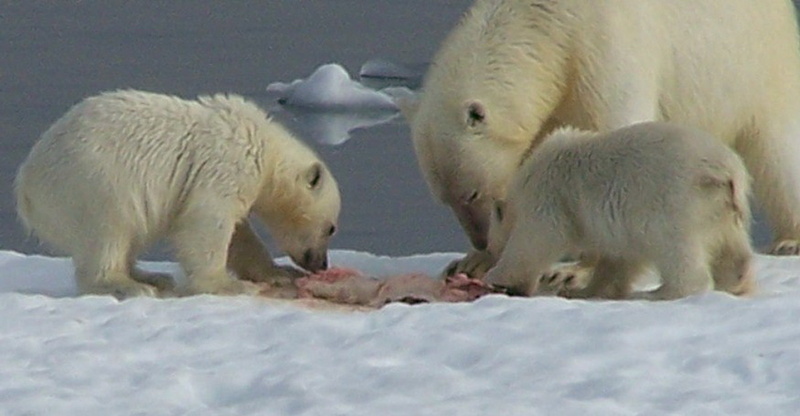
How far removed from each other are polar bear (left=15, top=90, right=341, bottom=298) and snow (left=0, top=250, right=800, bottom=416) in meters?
0.24

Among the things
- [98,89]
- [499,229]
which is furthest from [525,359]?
[98,89]

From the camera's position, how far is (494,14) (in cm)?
743

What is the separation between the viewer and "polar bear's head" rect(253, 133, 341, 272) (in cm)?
707

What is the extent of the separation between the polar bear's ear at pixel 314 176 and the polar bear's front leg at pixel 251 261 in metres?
0.30

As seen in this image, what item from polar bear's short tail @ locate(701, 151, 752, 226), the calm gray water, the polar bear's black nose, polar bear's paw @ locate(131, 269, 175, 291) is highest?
polar bear's short tail @ locate(701, 151, 752, 226)

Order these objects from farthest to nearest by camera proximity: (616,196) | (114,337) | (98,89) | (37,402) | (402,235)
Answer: (98,89), (402,235), (616,196), (114,337), (37,402)

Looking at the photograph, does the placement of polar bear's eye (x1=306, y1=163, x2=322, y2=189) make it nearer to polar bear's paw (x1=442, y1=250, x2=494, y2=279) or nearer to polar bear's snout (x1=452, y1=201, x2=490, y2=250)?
polar bear's snout (x1=452, y1=201, x2=490, y2=250)

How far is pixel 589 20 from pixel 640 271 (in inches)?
44.2

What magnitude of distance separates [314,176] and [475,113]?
0.66 m

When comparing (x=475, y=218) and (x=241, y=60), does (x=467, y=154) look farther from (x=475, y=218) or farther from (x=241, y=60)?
(x=241, y=60)

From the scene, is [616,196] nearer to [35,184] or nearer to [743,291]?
[743,291]

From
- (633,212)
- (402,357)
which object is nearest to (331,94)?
(633,212)

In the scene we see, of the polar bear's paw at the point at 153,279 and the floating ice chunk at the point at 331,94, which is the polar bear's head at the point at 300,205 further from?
the floating ice chunk at the point at 331,94

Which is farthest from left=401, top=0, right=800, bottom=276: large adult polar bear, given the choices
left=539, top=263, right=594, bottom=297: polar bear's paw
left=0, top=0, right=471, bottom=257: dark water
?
left=0, top=0, right=471, bottom=257: dark water
